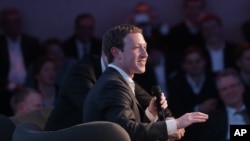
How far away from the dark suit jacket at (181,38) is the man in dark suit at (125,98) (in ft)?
12.5

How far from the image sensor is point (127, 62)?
451cm

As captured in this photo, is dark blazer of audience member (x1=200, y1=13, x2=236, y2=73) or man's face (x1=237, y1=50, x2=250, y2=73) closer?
man's face (x1=237, y1=50, x2=250, y2=73)

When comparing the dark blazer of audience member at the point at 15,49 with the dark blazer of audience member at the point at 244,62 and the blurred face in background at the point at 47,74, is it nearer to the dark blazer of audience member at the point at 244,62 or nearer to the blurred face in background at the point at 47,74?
the blurred face in background at the point at 47,74

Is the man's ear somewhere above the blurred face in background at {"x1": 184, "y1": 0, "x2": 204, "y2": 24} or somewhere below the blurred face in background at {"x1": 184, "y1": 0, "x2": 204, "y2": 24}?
above

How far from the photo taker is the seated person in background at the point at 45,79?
7594 mm

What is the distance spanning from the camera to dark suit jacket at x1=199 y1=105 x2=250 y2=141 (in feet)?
21.4

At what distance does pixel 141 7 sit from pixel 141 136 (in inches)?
174

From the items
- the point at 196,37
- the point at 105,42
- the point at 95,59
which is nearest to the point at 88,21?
the point at 196,37

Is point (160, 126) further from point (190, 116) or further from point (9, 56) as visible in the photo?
point (9, 56)

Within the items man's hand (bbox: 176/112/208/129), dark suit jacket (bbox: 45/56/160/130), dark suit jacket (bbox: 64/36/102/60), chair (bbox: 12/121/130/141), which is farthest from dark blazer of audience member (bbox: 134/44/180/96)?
chair (bbox: 12/121/130/141)

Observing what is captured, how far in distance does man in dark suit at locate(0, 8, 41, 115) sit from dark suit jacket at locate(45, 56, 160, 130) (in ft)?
10.1

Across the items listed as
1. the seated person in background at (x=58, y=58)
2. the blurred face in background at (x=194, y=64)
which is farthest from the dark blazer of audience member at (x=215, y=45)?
the seated person in background at (x=58, y=58)

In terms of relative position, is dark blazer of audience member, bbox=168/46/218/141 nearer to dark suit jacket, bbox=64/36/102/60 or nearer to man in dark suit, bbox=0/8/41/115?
dark suit jacket, bbox=64/36/102/60

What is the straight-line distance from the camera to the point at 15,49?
8508 millimetres
